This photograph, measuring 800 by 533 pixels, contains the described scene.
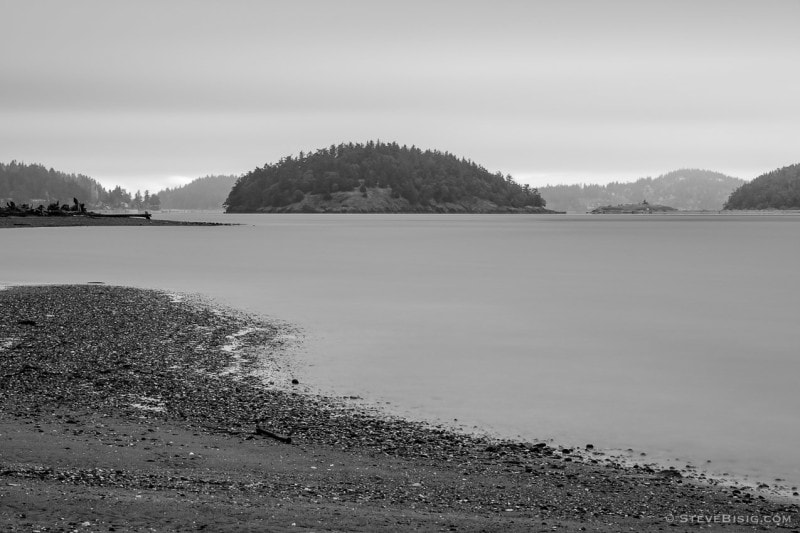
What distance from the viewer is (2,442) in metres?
13.0

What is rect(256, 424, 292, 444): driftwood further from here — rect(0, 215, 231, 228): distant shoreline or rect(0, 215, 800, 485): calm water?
rect(0, 215, 231, 228): distant shoreline

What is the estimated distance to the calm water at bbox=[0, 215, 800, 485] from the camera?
18.3 meters

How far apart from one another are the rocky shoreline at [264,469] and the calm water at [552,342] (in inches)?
90.6

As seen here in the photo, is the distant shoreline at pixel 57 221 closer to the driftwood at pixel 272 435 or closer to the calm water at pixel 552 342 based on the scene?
the calm water at pixel 552 342

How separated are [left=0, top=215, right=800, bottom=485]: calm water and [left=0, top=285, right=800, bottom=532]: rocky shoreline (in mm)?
2301

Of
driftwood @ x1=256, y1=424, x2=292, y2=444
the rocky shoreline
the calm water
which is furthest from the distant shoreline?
driftwood @ x1=256, y1=424, x2=292, y2=444

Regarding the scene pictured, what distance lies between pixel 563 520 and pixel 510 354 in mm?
17520

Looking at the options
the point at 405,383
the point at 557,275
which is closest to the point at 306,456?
the point at 405,383

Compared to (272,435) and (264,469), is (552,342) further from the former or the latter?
(264,469)

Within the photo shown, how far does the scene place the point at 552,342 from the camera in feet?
104

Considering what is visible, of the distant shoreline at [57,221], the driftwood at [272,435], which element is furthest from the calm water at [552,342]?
the distant shoreline at [57,221]

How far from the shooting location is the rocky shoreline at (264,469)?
10.3 metres

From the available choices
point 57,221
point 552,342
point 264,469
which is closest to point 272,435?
point 264,469

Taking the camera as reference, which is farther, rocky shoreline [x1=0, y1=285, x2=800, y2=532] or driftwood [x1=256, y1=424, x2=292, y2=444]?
driftwood [x1=256, y1=424, x2=292, y2=444]
